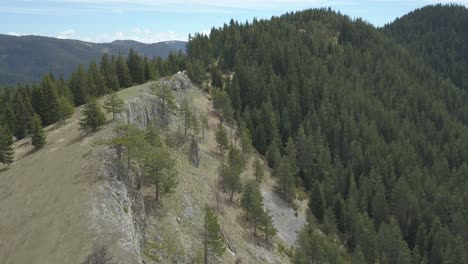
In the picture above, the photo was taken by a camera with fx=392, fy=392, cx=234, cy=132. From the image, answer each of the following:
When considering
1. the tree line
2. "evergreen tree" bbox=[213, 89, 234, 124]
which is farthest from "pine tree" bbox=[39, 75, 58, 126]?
"evergreen tree" bbox=[213, 89, 234, 124]

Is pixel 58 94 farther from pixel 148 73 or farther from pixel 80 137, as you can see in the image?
pixel 80 137

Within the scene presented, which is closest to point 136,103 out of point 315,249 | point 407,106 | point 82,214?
point 82,214

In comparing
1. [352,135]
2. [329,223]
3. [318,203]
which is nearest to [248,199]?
[329,223]

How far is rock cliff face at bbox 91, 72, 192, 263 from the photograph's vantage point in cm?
3978

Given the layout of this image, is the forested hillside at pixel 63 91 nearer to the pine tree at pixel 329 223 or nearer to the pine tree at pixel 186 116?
the pine tree at pixel 186 116

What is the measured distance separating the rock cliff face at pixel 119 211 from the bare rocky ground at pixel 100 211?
0.39ft

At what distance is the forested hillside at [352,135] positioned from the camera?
87.2 m

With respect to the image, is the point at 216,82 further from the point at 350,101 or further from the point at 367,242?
the point at 367,242

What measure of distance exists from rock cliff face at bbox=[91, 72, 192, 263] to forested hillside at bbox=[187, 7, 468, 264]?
32.0m

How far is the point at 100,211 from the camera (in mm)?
44500

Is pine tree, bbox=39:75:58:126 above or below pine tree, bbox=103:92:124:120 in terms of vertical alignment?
below

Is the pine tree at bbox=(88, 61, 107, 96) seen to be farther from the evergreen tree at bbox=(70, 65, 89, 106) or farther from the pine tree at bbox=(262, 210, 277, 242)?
the pine tree at bbox=(262, 210, 277, 242)

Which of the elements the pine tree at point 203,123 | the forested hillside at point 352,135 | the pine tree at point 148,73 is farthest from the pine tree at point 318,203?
the pine tree at point 148,73

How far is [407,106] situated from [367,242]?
96872 millimetres
